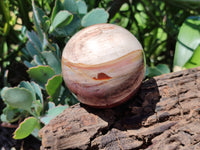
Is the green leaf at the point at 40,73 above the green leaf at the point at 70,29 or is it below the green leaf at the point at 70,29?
below

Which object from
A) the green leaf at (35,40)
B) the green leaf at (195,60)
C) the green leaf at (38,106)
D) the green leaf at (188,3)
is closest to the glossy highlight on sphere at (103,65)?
the green leaf at (38,106)

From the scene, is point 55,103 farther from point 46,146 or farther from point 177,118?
point 177,118

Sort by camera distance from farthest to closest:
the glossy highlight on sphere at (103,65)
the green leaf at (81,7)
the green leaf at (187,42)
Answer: the green leaf at (187,42), the green leaf at (81,7), the glossy highlight on sphere at (103,65)

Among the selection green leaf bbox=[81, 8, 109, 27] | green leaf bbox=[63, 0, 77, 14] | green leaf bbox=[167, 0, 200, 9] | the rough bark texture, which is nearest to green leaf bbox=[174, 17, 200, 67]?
green leaf bbox=[167, 0, 200, 9]

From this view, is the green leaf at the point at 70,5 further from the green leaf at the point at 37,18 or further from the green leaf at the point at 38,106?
the green leaf at the point at 38,106

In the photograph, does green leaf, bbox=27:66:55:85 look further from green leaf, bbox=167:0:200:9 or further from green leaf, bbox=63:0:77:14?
green leaf, bbox=167:0:200:9

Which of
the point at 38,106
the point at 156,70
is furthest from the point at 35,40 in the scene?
the point at 156,70

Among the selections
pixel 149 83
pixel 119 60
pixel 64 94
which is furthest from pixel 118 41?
pixel 64 94
